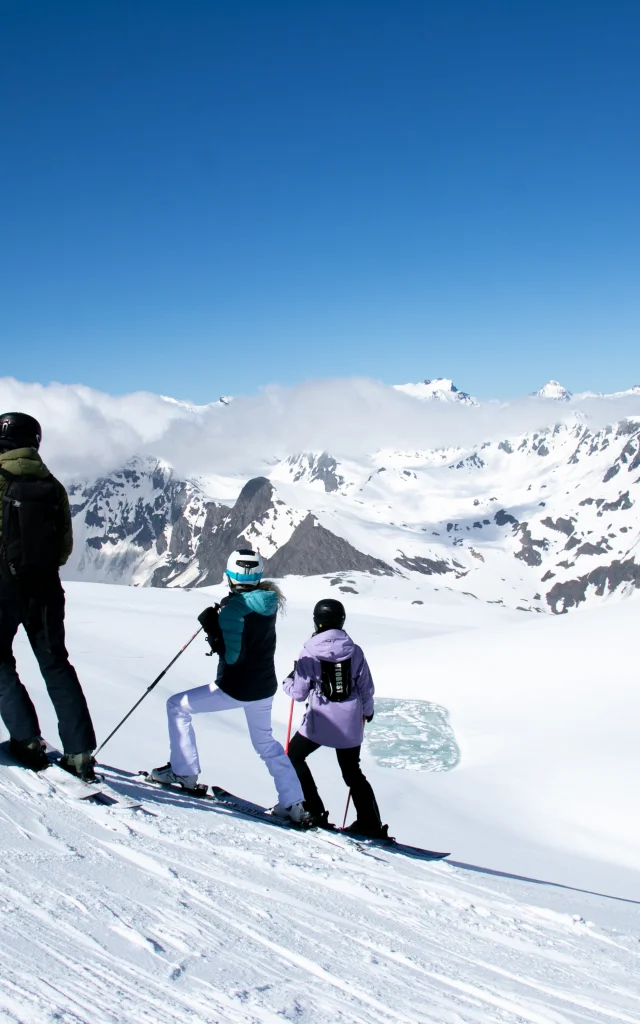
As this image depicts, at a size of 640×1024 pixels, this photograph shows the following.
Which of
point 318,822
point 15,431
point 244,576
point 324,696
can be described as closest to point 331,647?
point 324,696

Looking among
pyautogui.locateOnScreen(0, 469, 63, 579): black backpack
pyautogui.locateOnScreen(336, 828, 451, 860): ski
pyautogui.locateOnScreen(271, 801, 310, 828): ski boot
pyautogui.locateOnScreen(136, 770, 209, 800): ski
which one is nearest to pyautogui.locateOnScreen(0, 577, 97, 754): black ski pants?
pyautogui.locateOnScreen(0, 469, 63, 579): black backpack

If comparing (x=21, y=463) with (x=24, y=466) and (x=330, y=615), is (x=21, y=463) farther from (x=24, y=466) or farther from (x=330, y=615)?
(x=330, y=615)

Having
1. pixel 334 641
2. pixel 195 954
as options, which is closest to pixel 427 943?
pixel 195 954

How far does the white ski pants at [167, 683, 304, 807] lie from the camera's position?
664 centimetres

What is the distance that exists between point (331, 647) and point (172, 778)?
213cm

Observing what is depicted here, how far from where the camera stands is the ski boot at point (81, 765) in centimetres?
603

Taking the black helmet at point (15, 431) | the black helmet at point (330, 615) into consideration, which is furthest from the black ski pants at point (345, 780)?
the black helmet at point (15, 431)

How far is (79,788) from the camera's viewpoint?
588 centimetres

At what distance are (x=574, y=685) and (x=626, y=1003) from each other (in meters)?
16.1

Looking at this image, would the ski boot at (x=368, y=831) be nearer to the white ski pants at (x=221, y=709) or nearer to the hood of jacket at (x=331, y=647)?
the white ski pants at (x=221, y=709)

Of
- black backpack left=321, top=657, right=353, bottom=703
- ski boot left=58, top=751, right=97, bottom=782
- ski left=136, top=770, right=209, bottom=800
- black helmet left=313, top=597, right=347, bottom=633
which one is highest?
black helmet left=313, top=597, right=347, bottom=633

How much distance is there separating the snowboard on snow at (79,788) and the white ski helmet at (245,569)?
2.12m

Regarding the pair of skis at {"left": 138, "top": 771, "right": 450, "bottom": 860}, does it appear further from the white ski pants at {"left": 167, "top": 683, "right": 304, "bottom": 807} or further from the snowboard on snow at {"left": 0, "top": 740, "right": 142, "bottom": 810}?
the snowboard on snow at {"left": 0, "top": 740, "right": 142, "bottom": 810}

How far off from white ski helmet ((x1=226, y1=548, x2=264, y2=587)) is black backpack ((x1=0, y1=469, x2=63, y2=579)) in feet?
5.38
